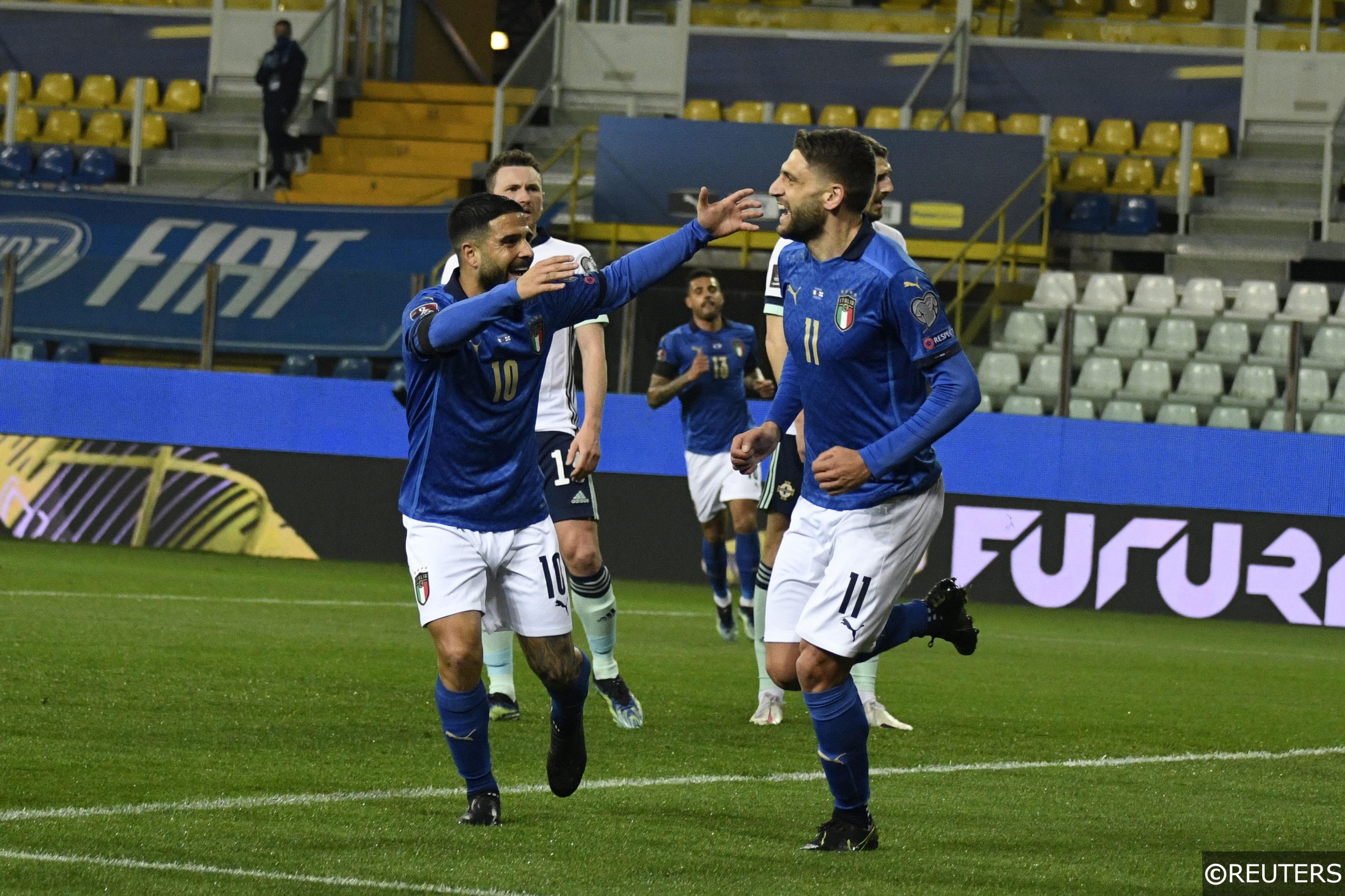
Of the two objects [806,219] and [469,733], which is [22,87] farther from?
[806,219]

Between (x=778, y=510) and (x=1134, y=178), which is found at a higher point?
(x=1134, y=178)

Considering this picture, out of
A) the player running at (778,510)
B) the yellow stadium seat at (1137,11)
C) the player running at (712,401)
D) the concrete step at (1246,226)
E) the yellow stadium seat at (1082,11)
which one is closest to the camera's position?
the player running at (778,510)

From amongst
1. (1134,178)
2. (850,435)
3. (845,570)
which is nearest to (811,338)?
(850,435)

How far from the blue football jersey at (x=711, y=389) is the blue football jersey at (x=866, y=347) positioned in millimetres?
5808

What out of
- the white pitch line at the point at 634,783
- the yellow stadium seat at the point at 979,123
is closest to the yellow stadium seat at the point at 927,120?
the yellow stadium seat at the point at 979,123

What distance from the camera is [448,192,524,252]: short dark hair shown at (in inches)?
213

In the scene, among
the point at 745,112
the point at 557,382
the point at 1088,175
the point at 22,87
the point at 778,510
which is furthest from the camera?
the point at 22,87

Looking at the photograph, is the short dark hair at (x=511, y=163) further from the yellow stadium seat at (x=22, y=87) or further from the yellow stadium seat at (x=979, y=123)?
the yellow stadium seat at (x=22, y=87)

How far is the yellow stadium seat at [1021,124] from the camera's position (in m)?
21.4

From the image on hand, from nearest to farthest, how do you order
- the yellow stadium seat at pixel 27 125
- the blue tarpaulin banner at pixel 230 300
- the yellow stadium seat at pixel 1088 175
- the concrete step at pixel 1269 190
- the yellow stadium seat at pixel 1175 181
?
the blue tarpaulin banner at pixel 230 300, the concrete step at pixel 1269 190, the yellow stadium seat at pixel 1175 181, the yellow stadium seat at pixel 1088 175, the yellow stadium seat at pixel 27 125

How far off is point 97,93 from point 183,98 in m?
1.24

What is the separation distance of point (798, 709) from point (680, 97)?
1555 cm

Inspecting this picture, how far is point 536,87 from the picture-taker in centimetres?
2345

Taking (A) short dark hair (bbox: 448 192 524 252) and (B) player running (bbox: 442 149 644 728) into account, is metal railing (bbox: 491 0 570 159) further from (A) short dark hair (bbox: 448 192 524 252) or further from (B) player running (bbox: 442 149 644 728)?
(A) short dark hair (bbox: 448 192 524 252)
